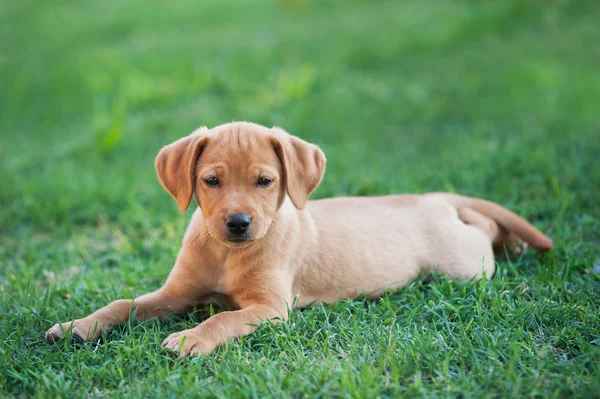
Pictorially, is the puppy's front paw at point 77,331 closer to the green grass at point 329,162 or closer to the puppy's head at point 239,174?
the green grass at point 329,162

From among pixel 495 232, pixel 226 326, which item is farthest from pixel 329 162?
pixel 226 326

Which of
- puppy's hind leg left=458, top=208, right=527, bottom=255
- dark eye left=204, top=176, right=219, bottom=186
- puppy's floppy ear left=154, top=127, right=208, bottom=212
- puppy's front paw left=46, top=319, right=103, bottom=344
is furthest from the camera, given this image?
puppy's hind leg left=458, top=208, right=527, bottom=255

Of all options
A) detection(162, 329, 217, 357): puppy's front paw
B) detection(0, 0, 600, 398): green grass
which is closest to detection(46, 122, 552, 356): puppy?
detection(162, 329, 217, 357): puppy's front paw

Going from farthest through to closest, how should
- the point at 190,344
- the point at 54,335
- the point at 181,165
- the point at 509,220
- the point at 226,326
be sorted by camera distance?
the point at 509,220 → the point at 181,165 → the point at 54,335 → the point at 226,326 → the point at 190,344

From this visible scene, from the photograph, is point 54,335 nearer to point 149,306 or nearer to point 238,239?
point 149,306

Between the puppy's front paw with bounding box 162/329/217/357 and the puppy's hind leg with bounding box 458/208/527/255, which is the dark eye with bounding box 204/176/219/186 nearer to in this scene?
the puppy's front paw with bounding box 162/329/217/357

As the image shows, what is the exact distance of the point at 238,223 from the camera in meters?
3.97

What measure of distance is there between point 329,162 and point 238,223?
413 cm

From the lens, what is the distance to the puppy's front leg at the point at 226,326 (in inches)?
145

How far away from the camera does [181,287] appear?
4438 mm

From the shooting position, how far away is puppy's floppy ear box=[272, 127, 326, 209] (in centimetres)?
428

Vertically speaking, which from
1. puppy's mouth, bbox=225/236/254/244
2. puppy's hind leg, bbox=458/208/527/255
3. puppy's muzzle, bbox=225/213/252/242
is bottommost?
puppy's hind leg, bbox=458/208/527/255

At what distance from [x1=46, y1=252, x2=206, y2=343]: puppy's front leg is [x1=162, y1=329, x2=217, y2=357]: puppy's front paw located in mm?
543

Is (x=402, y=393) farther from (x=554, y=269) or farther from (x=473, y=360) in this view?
(x=554, y=269)
